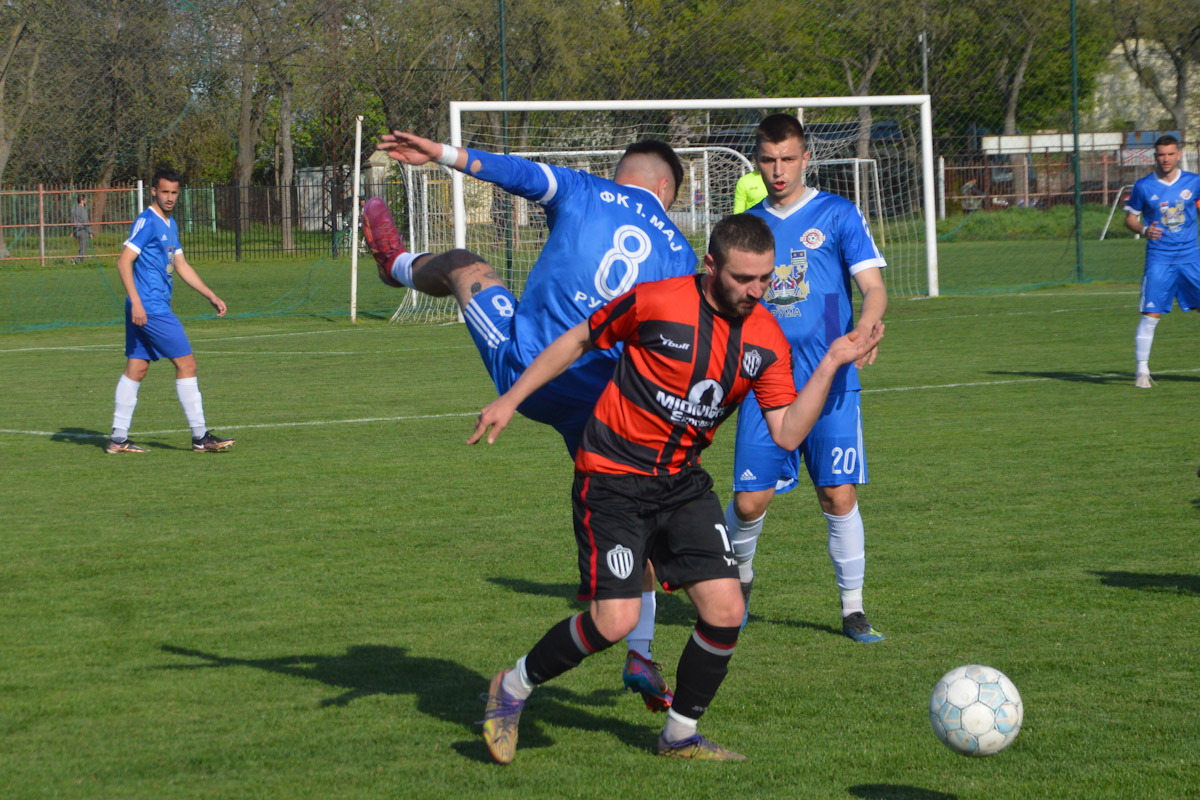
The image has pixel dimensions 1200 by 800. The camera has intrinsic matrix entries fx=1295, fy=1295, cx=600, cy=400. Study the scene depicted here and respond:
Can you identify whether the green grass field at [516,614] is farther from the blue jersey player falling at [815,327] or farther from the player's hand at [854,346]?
the player's hand at [854,346]

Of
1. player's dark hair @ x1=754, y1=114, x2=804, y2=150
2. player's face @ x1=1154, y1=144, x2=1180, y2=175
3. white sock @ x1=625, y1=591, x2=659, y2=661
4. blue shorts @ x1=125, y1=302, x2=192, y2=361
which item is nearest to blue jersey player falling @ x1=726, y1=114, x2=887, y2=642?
player's dark hair @ x1=754, y1=114, x2=804, y2=150

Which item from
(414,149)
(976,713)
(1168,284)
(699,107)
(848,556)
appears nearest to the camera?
(976,713)

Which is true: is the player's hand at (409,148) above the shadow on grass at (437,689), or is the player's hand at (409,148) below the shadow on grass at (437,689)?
above

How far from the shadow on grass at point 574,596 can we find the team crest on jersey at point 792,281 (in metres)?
1.43

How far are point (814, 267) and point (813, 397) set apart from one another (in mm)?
1617

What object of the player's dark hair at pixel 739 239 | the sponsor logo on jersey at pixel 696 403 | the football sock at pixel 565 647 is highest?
the player's dark hair at pixel 739 239

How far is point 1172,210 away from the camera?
12.3 m

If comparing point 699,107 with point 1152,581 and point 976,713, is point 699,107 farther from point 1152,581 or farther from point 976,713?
point 976,713

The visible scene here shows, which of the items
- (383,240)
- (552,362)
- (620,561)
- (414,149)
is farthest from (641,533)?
(383,240)

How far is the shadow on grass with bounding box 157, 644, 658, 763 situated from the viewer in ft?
14.8

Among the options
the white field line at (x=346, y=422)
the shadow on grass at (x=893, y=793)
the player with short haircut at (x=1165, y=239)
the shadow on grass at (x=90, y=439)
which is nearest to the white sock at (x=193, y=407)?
the shadow on grass at (x=90, y=439)

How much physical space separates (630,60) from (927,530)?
1767 cm

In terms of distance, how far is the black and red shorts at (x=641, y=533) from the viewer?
4.09 metres

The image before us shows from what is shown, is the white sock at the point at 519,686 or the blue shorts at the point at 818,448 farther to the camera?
the blue shorts at the point at 818,448
